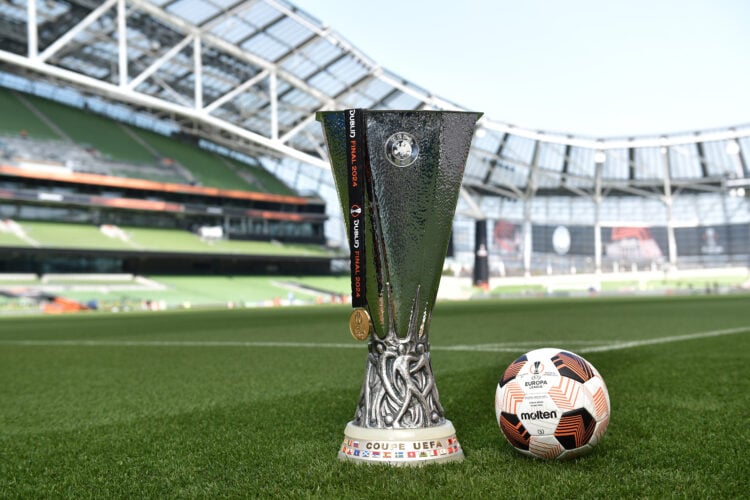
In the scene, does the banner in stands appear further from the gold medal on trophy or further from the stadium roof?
the gold medal on trophy

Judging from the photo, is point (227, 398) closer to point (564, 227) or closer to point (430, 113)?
point (430, 113)

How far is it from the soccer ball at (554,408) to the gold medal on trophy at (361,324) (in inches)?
26.6

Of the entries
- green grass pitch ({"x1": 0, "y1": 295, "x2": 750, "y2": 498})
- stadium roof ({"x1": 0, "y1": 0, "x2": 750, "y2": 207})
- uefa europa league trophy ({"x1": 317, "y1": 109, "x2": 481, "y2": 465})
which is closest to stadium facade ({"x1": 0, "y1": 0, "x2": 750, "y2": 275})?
stadium roof ({"x1": 0, "y1": 0, "x2": 750, "y2": 207})

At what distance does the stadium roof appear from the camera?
30.5m

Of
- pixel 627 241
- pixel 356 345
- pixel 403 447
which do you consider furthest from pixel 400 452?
pixel 627 241

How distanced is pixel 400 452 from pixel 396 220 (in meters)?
1.01

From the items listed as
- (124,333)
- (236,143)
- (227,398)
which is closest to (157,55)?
(236,143)

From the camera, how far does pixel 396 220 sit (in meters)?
3.19

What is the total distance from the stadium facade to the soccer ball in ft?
87.1

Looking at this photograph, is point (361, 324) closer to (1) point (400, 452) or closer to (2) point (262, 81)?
(1) point (400, 452)

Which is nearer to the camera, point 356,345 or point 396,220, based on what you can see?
point 396,220

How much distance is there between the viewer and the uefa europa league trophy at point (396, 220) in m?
3.13

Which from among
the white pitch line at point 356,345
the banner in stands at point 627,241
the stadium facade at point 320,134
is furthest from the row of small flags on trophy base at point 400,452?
the banner in stands at point 627,241

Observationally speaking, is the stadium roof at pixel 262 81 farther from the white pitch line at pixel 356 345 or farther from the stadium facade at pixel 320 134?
the white pitch line at pixel 356 345
